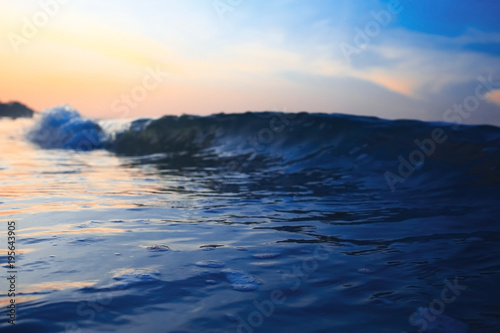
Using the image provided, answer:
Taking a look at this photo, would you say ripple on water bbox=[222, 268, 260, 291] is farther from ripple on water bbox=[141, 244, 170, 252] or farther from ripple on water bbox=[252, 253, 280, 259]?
Result: ripple on water bbox=[141, 244, 170, 252]

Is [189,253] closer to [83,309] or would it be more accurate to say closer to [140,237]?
[140,237]

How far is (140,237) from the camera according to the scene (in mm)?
2777

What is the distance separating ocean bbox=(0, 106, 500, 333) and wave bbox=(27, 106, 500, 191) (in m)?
0.07

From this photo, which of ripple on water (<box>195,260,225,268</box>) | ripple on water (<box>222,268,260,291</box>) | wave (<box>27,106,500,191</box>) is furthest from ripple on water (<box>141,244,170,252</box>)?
wave (<box>27,106,500,191</box>)

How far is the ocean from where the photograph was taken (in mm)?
1680

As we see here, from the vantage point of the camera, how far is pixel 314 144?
8.46 metres

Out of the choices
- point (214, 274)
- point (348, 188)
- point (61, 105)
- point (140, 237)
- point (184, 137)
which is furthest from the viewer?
point (61, 105)

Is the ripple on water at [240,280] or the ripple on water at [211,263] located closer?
the ripple on water at [240,280]

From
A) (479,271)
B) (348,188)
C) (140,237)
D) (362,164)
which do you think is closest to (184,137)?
(362,164)

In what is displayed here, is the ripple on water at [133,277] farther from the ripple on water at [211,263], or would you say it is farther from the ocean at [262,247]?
the ripple on water at [211,263]

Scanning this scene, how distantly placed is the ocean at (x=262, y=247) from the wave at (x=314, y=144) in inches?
2.6

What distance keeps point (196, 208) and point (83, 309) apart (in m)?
2.20

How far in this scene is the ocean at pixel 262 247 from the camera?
1.68 metres

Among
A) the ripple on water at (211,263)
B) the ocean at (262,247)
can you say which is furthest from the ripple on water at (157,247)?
the ripple on water at (211,263)
